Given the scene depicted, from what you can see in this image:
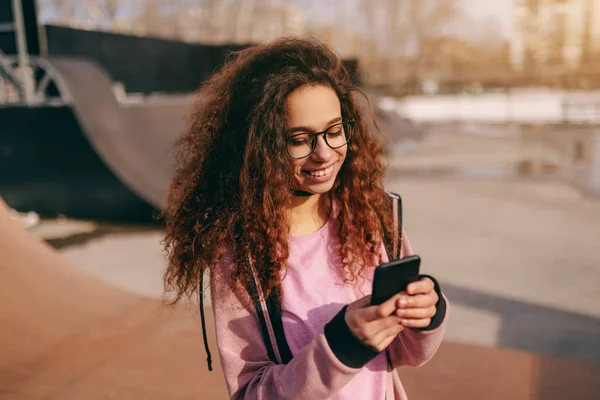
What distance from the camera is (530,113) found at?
73.2 feet

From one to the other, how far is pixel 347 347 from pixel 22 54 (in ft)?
34.6

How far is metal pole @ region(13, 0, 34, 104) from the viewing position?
9477mm

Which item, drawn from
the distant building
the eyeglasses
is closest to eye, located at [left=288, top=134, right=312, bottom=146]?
the eyeglasses

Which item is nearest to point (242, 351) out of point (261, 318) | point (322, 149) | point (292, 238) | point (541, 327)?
point (261, 318)

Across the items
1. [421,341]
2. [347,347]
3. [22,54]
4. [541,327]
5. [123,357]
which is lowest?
[541,327]

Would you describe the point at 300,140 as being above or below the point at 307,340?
above

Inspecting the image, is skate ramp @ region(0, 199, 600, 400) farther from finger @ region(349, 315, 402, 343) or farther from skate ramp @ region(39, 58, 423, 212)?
skate ramp @ region(39, 58, 423, 212)

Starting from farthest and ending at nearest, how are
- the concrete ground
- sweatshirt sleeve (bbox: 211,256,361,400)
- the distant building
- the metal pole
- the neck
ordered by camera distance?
the distant building
the metal pole
the concrete ground
the neck
sweatshirt sleeve (bbox: 211,256,361,400)

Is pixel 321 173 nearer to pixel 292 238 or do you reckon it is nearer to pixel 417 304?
pixel 292 238

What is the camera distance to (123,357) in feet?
9.69

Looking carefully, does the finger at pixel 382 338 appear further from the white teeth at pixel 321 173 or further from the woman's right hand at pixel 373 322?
the white teeth at pixel 321 173

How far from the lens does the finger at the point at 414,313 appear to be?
107cm

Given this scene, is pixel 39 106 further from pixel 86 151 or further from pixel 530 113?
pixel 530 113

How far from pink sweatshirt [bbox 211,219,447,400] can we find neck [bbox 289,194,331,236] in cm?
3
